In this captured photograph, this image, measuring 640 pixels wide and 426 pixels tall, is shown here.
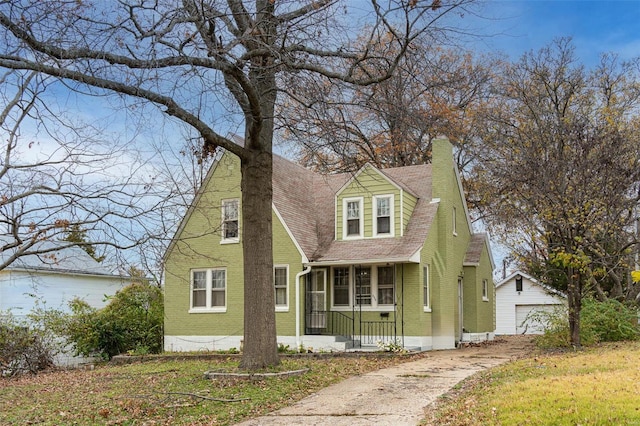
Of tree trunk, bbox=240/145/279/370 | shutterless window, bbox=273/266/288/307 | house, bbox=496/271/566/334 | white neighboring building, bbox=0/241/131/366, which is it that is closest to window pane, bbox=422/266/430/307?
shutterless window, bbox=273/266/288/307

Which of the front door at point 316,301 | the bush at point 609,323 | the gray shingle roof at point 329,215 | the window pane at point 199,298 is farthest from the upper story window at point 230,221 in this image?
the bush at point 609,323

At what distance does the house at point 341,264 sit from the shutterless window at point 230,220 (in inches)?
1.6

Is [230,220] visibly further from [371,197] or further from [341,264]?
[371,197]

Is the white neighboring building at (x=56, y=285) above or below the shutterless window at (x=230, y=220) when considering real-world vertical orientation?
below

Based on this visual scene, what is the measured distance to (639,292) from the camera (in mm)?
23625

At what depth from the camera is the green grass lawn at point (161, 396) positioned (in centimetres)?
1003

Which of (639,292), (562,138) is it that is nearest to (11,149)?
(562,138)

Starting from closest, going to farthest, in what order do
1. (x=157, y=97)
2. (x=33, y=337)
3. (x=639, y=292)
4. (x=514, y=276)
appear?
(x=157, y=97), (x=33, y=337), (x=639, y=292), (x=514, y=276)

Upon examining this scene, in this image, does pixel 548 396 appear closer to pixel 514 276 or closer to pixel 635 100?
pixel 635 100

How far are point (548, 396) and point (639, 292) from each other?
16938 mm

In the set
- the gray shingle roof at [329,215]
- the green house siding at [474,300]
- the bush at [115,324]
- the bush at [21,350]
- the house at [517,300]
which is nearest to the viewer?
the bush at [21,350]

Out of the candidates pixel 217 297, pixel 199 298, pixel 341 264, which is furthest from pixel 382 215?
pixel 199 298

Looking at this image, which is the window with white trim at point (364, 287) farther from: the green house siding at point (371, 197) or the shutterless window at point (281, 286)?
the shutterless window at point (281, 286)

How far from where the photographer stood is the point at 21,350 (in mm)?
21328
